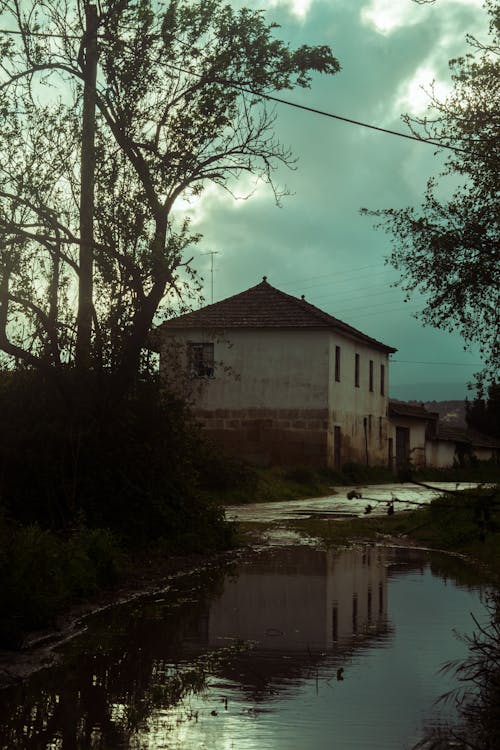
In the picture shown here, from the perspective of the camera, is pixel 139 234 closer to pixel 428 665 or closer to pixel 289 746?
pixel 428 665

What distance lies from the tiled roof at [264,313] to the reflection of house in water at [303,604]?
29895mm

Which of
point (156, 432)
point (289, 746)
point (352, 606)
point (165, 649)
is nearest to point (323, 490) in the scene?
point (156, 432)

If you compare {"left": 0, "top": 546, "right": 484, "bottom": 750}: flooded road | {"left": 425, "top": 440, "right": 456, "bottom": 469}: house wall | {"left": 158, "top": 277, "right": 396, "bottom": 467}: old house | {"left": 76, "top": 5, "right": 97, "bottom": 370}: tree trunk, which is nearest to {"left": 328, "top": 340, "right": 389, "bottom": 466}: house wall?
{"left": 158, "top": 277, "right": 396, "bottom": 467}: old house

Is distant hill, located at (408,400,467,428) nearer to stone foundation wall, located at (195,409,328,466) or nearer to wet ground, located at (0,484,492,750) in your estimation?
stone foundation wall, located at (195,409,328,466)

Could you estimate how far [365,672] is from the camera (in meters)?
7.77

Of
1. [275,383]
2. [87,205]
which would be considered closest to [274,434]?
[275,383]

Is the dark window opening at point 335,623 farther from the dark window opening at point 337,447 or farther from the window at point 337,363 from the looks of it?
the window at point 337,363

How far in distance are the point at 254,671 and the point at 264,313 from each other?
3930cm

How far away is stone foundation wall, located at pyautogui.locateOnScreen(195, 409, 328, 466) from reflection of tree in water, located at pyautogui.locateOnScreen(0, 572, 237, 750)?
115 ft

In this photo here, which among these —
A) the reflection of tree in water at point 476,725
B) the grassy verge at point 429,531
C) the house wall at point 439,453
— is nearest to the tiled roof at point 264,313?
the house wall at point 439,453

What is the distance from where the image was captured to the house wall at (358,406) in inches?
1842

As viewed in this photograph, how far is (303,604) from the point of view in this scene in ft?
37.2

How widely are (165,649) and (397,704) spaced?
2515mm

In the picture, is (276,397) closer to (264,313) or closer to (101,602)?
(264,313)
